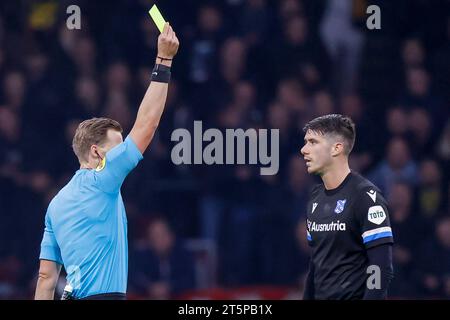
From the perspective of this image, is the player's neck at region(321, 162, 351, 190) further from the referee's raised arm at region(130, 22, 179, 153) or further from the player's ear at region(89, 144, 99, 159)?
the player's ear at region(89, 144, 99, 159)

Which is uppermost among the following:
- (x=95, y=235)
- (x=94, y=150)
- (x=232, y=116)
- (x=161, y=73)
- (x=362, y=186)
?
(x=232, y=116)

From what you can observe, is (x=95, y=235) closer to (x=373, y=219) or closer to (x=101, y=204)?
(x=101, y=204)

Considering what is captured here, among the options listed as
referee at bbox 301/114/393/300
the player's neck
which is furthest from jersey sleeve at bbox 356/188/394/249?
the player's neck

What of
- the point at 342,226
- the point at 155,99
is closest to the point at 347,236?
the point at 342,226

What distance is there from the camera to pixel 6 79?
1039 cm

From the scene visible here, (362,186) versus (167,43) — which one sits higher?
(167,43)

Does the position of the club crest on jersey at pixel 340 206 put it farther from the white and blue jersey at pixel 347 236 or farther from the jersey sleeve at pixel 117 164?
the jersey sleeve at pixel 117 164

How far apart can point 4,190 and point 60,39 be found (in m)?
1.74

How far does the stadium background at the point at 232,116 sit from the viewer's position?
30.6ft

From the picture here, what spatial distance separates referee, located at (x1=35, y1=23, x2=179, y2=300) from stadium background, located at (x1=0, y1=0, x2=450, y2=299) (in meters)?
3.53

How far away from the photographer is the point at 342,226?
5688 mm

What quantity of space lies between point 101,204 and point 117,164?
24 centimetres
